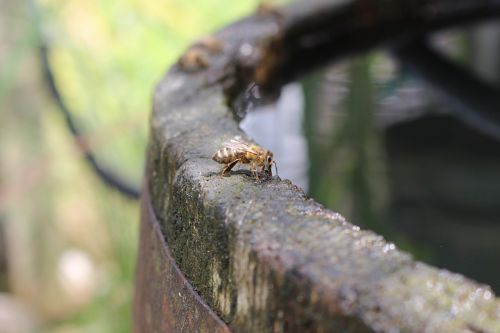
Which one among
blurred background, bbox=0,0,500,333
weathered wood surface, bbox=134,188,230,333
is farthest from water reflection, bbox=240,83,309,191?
weathered wood surface, bbox=134,188,230,333

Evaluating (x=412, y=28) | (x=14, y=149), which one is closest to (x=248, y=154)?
(x=412, y=28)

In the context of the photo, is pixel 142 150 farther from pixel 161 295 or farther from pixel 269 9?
pixel 161 295

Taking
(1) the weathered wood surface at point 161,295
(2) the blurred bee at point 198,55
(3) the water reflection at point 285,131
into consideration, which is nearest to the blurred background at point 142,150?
(3) the water reflection at point 285,131

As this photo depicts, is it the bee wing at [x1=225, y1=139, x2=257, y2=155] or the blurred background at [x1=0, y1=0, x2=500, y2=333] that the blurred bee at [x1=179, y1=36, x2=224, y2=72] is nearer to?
→ the blurred background at [x1=0, y1=0, x2=500, y2=333]

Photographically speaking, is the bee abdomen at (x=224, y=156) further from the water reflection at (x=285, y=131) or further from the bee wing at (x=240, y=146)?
the water reflection at (x=285, y=131)

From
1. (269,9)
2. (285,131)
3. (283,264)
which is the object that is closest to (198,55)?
(285,131)

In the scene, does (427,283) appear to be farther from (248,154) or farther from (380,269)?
(248,154)
